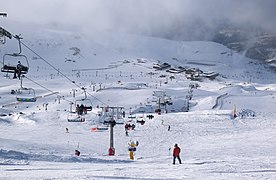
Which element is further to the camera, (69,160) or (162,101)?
(162,101)

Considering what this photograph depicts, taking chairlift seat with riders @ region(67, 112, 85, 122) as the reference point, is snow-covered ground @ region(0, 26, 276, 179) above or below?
below

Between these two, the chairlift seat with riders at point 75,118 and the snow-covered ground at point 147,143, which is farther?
the chairlift seat with riders at point 75,118

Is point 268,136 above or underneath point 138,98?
underneath

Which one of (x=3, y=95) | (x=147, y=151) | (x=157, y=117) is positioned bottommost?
(x=147, y=151)

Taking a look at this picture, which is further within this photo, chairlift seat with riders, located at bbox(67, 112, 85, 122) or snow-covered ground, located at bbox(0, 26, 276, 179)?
chairlift seat with riders, located at bbox(67, 112, 85, 122)

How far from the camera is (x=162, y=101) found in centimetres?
5378

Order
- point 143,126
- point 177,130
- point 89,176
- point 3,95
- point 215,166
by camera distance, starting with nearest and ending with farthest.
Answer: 1. point 89,176
2. point 215,166
3. point 177,130
4. point 143,126
5. point 3,95

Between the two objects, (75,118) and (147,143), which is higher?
(75,118)

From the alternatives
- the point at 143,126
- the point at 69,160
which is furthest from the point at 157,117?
the point at 69,160

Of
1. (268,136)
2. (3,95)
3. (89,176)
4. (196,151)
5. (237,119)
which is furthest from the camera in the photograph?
(3,95)

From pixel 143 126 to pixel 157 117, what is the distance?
5.07 m

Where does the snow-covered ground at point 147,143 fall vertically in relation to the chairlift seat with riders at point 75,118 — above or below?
below

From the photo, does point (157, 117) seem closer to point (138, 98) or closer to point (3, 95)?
point (138, 98)

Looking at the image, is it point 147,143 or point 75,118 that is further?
point 75,118
